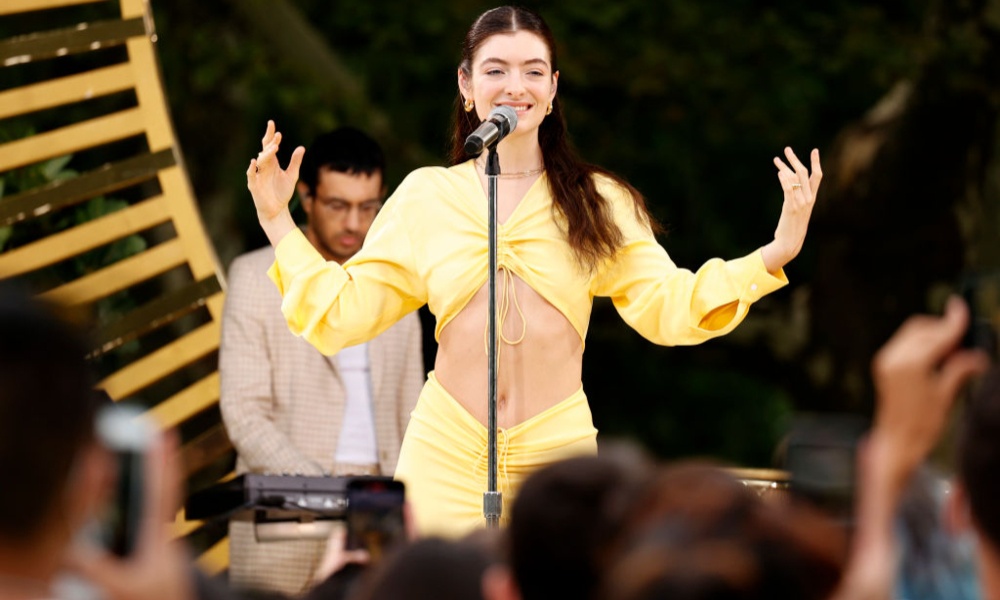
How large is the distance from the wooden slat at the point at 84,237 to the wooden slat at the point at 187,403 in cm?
50

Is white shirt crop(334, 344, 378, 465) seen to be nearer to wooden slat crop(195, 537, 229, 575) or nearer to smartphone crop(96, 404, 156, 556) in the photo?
wooden slat crop(195, 537, 229, 575)

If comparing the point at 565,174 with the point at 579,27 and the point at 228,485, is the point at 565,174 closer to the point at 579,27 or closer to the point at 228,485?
the point at 228,485

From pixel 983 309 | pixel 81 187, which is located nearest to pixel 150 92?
pixel 81 187

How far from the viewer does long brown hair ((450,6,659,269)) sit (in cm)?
342

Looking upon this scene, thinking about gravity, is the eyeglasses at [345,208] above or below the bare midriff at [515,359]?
above

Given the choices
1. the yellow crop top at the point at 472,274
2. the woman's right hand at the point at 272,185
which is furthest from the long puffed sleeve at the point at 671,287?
the woman's right hand at the point at 272,185

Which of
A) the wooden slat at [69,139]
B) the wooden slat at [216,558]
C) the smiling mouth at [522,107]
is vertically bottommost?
the wooden slat at [216,558]

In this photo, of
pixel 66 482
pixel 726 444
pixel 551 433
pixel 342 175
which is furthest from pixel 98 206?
pixel 726 444

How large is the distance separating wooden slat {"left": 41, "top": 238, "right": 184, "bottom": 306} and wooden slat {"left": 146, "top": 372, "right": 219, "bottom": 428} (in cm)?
36

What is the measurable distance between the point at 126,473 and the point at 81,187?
11.7ft

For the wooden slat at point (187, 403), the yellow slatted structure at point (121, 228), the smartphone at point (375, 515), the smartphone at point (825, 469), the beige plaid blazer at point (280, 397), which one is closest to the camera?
the smartphone at point (825, 469)

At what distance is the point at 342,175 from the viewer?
458 cm

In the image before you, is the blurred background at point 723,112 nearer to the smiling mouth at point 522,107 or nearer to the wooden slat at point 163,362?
the wooden slat at point 163,362

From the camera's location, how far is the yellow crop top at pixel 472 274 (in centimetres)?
340
